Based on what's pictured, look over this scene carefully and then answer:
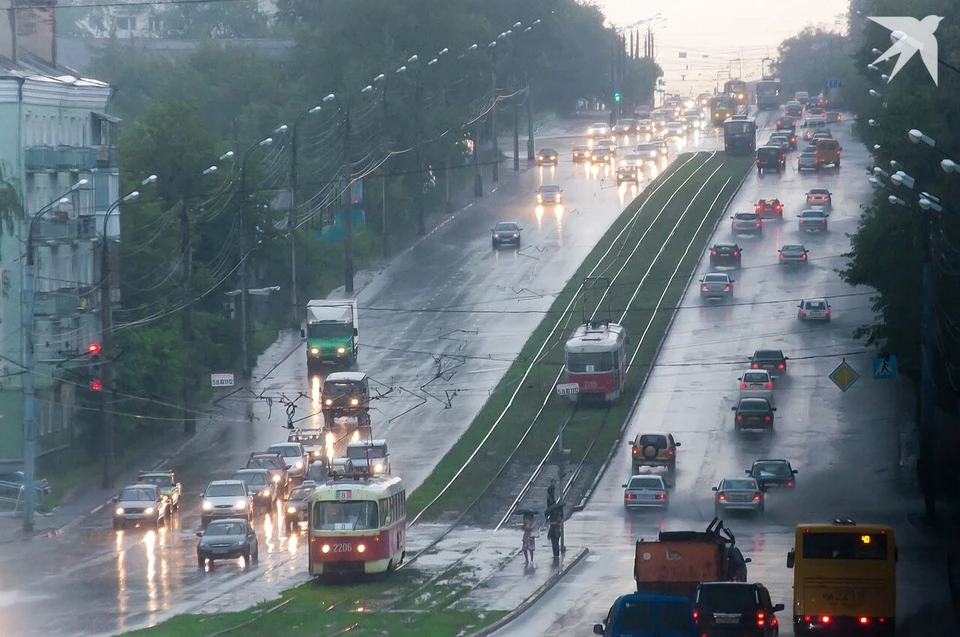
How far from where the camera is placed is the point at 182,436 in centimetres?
6469

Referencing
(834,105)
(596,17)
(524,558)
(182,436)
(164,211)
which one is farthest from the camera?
(596,17)

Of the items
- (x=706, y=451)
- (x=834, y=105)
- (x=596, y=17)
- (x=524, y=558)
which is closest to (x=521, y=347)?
(x=706, y=451)

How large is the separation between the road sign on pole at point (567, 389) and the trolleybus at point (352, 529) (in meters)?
23.1

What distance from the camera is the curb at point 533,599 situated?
31188 mm

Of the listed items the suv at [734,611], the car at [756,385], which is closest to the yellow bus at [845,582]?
the suv at [734,611]

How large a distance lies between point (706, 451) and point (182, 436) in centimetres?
2050

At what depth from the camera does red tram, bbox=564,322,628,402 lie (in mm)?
63344

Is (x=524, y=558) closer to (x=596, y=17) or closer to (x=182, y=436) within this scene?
(x=182, y=436)

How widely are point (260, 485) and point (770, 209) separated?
51.9m

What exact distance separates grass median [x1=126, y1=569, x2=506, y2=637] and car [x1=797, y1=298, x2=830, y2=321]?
40.9m

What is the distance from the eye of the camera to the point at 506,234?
305 ft

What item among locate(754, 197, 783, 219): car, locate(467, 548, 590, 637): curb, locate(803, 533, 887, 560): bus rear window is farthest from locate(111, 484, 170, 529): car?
locate(754, 197, 783, 219): car

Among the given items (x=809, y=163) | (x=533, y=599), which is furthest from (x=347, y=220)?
(x=533, y=599)

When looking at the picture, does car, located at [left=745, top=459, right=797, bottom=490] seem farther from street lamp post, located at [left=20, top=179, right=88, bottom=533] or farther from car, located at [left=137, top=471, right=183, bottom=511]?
street lamp post, located at [left=20, top=179, right=88, bottom=533]
